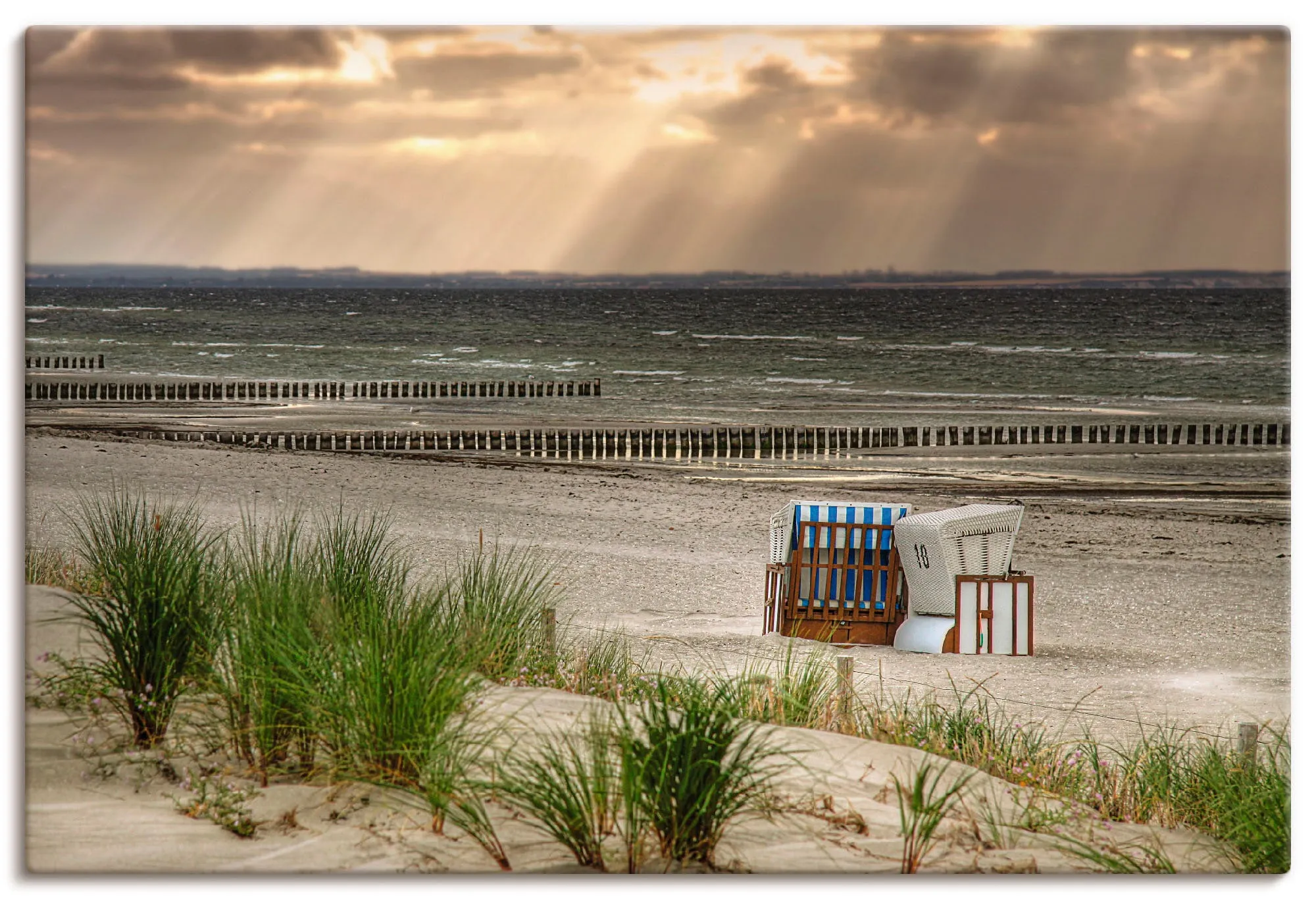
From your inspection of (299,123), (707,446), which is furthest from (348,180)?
(707,446)

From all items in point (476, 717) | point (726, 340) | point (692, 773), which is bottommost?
point (692, 773)

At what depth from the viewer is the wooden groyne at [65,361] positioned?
456 centimetres

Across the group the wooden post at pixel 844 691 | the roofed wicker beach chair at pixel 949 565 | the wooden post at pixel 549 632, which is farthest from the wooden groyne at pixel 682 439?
the wooden post at pixel 844 691

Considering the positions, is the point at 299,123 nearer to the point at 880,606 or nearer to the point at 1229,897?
the point at 880,606

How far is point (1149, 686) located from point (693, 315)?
2602mm

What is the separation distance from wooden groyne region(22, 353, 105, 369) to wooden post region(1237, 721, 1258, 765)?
4349 mm

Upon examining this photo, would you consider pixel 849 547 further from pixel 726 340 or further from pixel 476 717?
pixel 476 717

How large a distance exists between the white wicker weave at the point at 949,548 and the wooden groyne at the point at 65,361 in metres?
3.40

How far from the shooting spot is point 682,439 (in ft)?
21.0

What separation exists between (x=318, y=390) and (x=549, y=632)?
1.92 metres

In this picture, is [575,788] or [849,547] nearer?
[575,788]

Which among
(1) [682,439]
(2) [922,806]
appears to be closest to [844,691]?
(2) [922,806]

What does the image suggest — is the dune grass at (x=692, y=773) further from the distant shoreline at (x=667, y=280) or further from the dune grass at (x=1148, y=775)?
the distant shoreline at (x=667, y=280)

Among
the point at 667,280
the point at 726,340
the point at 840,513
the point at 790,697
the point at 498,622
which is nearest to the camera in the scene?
the point at 790,697
